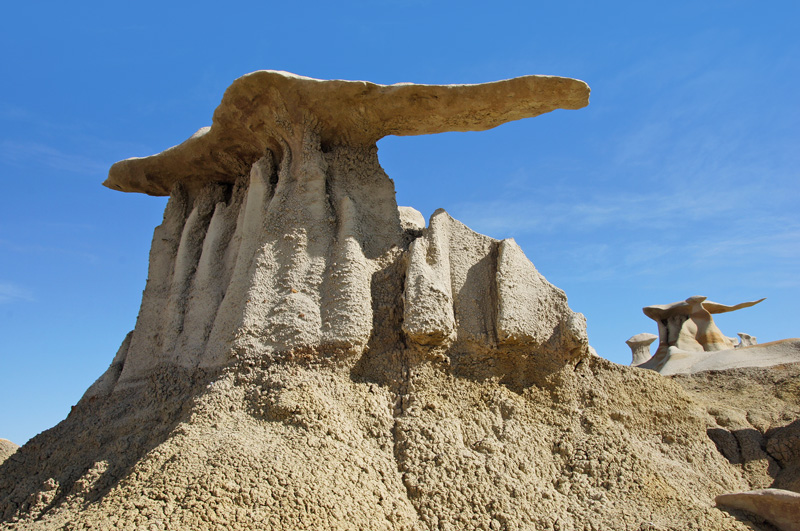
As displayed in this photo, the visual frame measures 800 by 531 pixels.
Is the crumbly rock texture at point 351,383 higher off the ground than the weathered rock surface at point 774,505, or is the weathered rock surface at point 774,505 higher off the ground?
the crumbly rock texture at point 351,383

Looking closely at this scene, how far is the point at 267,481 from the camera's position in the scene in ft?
13.0

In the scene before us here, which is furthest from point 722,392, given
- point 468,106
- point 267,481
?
point 267,481

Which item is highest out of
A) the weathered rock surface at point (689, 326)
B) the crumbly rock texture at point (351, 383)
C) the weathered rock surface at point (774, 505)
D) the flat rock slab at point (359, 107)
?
the weathered rock surface at point (689, 326)

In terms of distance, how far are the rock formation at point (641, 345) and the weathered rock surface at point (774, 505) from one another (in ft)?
39.4

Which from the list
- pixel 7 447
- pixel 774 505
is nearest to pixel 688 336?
pixel 774 505

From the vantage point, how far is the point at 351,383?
194 inches

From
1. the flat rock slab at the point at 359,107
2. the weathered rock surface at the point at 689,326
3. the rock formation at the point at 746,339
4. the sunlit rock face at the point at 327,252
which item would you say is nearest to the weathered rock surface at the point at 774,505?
the sunlit rock face at the point at 327,252

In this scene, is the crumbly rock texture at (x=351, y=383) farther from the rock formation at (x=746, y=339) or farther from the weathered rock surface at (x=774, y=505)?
the rock formation at (x=746, y=339)

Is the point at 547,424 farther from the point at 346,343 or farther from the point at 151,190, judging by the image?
the point at 151,190

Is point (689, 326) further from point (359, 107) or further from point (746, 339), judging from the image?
point (359, 107)

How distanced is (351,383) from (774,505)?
2.96 meters

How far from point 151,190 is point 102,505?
4.22m

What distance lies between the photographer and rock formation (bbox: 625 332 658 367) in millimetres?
16594

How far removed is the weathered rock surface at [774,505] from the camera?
4.66 metres
